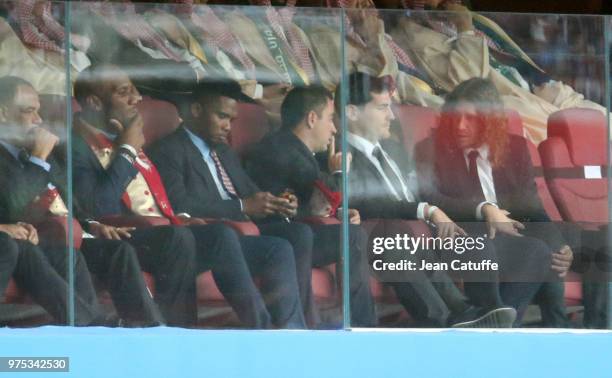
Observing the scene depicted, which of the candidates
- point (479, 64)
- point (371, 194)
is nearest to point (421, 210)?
point (371, 194)

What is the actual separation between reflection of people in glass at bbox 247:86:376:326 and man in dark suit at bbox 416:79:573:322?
526 millimetres

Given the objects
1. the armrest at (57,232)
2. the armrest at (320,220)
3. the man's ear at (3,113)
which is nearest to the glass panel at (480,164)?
the armrest at (320,220)

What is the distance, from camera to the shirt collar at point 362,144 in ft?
24.8

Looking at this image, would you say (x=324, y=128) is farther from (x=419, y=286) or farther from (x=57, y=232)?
(x=57, y=232)

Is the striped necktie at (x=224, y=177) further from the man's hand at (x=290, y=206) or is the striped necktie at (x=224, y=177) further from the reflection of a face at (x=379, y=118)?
the reflection of a face at (x=379, y=118)

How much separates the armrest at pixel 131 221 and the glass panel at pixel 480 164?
1.10 meters

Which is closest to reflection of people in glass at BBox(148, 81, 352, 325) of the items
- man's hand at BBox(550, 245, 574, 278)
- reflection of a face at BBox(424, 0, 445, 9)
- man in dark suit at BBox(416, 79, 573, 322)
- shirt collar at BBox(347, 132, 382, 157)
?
shirt collar at BBox(347, 132, 382, 157)

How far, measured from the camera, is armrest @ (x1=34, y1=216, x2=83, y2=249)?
7406mm

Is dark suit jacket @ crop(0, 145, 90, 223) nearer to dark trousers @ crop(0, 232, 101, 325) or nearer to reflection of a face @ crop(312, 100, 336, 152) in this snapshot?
dark trousers @ crop(0, 232, 101, 325)

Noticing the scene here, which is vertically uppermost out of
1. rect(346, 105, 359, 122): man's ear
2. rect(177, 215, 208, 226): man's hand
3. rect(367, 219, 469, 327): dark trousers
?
rect(346, 105, 359, 122): man's ear

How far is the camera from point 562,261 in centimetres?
771

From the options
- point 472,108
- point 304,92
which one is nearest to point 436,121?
point 472,108

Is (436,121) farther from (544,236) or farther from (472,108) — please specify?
(544,236)

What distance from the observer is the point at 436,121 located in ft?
24.8
